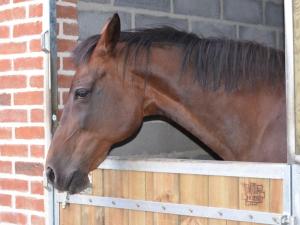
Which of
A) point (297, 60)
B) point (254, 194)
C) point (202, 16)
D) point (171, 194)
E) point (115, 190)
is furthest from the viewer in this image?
point (202, 16)

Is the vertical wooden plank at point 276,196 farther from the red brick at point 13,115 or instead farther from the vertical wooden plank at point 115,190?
the red brick at point 13,115

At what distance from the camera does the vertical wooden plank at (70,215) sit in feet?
8.85

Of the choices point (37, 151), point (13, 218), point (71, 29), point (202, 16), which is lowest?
point (13, 218)

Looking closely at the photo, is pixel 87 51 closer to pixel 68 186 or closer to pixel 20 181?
pixel 68 186

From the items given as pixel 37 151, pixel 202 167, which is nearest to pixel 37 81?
pixel 37 151

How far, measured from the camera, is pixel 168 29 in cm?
267

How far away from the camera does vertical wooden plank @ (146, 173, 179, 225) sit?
2.28 metres

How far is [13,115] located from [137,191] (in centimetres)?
85

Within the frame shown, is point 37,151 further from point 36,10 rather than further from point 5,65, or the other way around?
point 36,10

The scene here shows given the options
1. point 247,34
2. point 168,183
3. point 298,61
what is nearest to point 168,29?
point 168,183

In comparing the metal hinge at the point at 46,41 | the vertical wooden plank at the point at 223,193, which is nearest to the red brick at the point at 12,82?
the metal hinge at the point at 46,41

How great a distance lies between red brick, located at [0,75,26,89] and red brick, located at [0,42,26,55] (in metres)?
0.12

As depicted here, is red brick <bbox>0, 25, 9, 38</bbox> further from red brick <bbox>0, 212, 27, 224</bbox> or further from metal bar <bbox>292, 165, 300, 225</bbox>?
metal bar <bbox>292, 165, 300, 225</bbox>

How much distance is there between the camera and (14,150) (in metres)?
2.98
